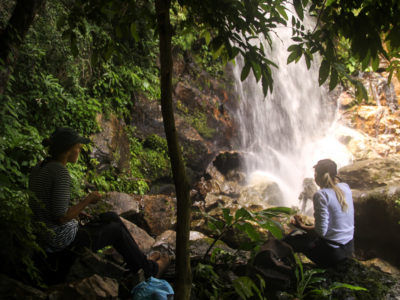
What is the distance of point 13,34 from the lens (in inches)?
90.7

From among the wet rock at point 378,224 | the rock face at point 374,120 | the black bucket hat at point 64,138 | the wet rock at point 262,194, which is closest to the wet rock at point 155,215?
the wet rock at point 262,194

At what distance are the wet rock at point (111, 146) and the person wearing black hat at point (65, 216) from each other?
Result: 345cm

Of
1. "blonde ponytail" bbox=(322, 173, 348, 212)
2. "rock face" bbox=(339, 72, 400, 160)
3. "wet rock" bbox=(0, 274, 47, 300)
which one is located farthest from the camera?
"rock face" bbox=(339, 72, 400, 160)

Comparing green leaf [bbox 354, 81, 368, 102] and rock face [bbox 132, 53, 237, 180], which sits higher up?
rock face [bbox 132, 53, 237, 180]

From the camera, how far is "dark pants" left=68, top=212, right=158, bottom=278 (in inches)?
109

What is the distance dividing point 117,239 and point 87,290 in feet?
3.43

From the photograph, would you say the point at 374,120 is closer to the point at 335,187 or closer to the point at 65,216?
the point at 335,187

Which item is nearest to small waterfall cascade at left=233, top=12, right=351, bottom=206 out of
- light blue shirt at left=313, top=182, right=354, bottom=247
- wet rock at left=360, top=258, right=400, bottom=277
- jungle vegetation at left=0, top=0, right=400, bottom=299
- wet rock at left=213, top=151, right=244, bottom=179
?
wet rock at left=213, top=151, right=244, bottom=179

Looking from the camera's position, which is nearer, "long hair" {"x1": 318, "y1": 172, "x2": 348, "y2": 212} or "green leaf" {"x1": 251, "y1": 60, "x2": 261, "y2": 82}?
"green leaf" {"x1": 251, "y1": 60, "x2": 261, "y2": 82}

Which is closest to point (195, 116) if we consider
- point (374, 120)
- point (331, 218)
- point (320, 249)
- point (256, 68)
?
point (331, 218)

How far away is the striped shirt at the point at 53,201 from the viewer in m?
2.48

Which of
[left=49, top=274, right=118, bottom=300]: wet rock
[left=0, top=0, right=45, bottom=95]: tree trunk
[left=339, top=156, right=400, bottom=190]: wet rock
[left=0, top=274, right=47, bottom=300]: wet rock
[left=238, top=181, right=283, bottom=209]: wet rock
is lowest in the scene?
[left=0, top=274, right=47, bottom=300]: wet rock

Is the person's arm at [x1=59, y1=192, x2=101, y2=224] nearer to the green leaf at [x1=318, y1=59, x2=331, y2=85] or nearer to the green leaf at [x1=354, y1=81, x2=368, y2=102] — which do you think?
the green leaf at [x1=318, y1=59, x2=331, y2=85]

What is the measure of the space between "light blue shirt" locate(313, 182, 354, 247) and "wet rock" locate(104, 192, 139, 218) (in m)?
3.36
